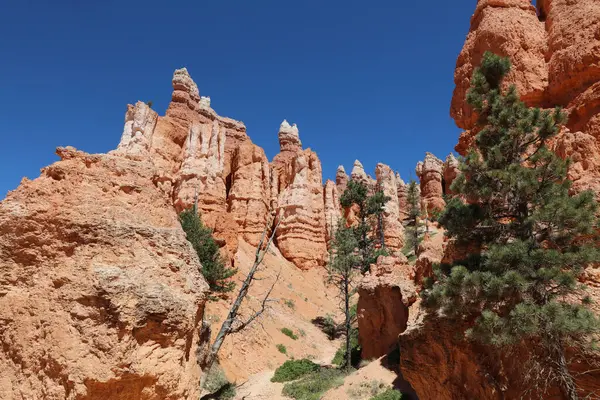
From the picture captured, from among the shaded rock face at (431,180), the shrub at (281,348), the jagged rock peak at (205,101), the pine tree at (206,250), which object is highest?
the jagged rock peak at (205,101)

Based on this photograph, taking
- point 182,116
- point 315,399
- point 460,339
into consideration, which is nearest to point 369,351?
point 315,399

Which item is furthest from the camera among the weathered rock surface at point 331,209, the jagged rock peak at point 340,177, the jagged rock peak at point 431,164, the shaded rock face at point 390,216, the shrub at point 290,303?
the jagged rock peak at point 340,177

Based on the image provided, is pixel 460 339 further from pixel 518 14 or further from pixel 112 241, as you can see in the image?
pixel 518 14

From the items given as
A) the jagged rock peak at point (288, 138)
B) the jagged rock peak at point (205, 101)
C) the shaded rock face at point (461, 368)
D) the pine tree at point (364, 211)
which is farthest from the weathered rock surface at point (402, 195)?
the shaded rock face at point (461, 368)

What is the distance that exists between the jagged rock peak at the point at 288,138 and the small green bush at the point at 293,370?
46.9 meters

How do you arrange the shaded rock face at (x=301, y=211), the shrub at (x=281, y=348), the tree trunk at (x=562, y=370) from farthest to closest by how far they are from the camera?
1. the shaded rock face at (x=301, y=211)
2. the shrub at (x=281, y=348)
3. the tree trunk at (x=562, y=370)

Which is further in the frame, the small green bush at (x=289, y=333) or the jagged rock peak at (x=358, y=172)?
the jagged rock peak at (x=358, y=172)

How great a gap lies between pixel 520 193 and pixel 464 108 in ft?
20.3

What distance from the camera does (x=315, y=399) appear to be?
1537cm

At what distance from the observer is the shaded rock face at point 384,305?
17575 millimetres

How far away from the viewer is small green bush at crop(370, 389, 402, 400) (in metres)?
13.7

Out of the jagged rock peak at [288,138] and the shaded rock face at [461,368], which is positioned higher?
the jagged rock peak at [288,138]

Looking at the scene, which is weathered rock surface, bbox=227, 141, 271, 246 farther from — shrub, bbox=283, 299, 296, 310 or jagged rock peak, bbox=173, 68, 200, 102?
jagged rock peak, bbox=173, 68, 200, 102

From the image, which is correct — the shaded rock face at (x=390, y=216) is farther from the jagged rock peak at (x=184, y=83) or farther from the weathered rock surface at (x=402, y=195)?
the jagged rock peak at (x=184, y=83)
